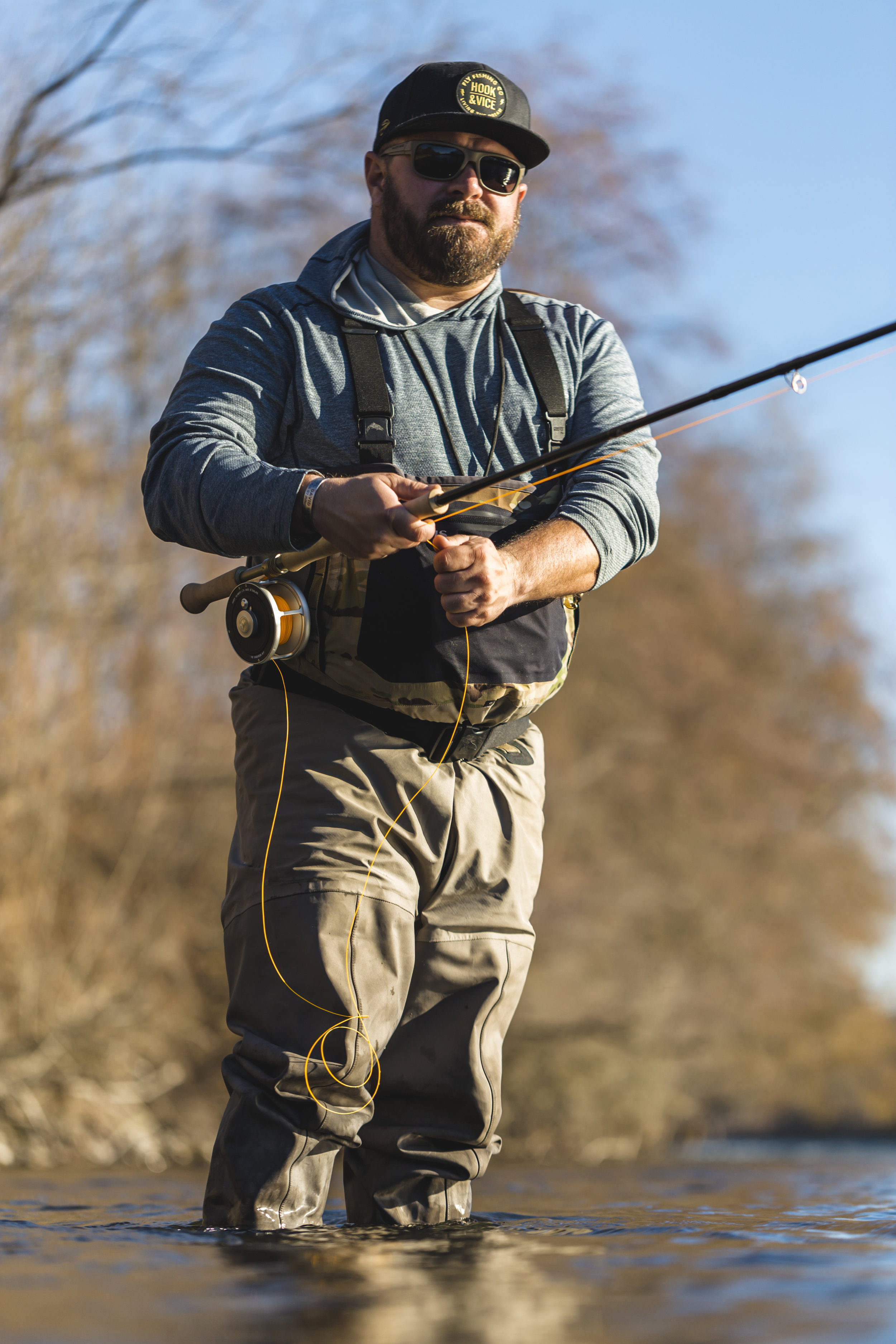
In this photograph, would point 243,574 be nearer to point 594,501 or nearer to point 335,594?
point 335,594

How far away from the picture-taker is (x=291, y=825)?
266 centimetres

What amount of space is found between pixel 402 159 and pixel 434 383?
0.47m

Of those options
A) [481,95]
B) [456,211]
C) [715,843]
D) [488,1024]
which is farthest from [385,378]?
[715,843]

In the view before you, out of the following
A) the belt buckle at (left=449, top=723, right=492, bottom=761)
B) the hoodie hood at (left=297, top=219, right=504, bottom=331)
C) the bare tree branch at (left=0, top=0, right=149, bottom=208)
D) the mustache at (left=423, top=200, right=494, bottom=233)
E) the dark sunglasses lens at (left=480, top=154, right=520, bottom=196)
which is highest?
the bare tree branch at (left=0, top=0, right=149, bottom=208)

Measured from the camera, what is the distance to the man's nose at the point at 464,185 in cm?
294

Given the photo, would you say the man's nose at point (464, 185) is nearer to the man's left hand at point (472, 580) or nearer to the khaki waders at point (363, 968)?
the man's left hand at point (472, 580)

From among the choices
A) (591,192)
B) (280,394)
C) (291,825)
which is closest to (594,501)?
(280,394)

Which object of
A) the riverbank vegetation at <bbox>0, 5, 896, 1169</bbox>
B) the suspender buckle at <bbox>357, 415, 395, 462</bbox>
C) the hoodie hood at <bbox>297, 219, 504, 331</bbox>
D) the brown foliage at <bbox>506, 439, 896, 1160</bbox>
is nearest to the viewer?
the suspender buckle at <bbox>357, 415, 395, 462</bbox>

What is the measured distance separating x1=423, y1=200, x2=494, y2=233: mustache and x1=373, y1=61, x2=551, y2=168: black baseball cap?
0.14 meters

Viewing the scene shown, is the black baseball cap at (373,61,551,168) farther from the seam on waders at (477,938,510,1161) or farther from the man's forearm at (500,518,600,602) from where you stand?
the seam on waders at (477,938,510,1161)

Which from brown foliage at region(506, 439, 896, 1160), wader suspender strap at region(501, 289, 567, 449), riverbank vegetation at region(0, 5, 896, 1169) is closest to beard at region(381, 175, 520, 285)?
wader suspender strap at region(501, 289, 567, 449)

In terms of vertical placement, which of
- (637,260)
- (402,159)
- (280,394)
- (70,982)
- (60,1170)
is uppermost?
(637,260)

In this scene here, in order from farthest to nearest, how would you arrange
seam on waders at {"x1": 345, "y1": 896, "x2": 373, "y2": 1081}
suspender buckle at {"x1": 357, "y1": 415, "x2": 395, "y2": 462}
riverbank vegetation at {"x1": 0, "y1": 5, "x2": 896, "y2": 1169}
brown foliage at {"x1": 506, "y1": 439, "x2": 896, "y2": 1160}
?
brown foliage at {"x1": 506, "y1": 439, "x2": 896, "y2": 1160} < riverbank vegetation at {"x1": 0, "y1": 5, "x2": 896, "y2": 1169} < suspender buckle at {"x1": 357, "y1": 415, "x2": 395, "y2": 462} < seam on waders at {"x1": 345, "y1": 896, "x2": 373, "y2": 1081}

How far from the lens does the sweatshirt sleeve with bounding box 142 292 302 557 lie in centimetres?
260
